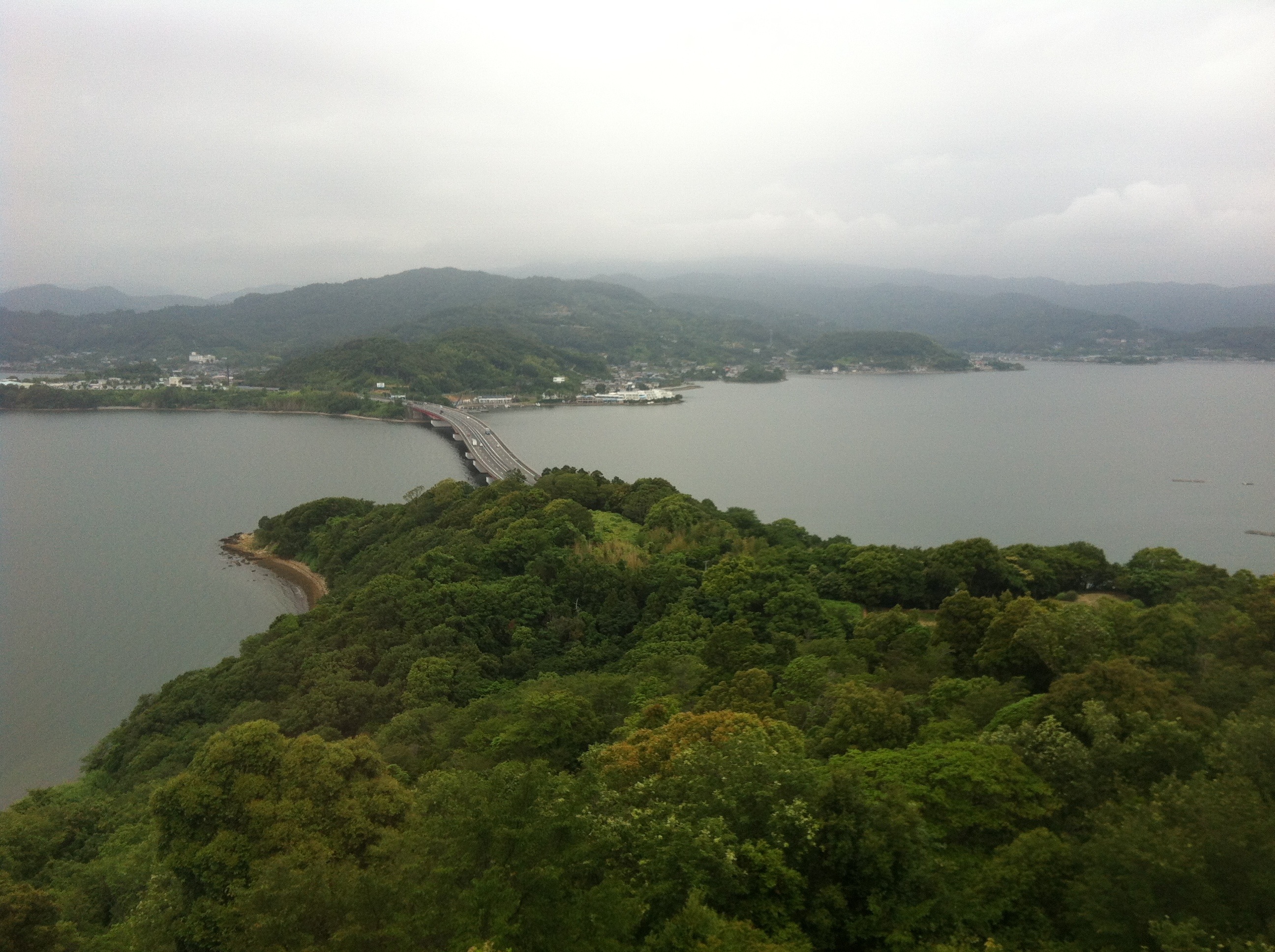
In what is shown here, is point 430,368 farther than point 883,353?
No

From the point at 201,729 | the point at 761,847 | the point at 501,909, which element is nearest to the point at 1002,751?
the point at 761,847

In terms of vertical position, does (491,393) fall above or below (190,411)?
above

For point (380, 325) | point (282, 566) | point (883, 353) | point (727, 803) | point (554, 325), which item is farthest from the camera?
point (380, 325)

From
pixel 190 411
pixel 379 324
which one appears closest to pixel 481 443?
pixel 190 411

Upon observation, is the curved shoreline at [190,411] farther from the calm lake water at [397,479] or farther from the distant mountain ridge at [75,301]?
the distant mountain ridge at [75,301]

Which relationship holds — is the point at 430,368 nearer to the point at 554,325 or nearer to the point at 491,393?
the point at 491,393

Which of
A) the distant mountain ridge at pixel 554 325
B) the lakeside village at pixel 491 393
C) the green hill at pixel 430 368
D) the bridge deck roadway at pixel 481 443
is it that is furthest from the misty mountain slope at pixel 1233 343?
the bridge deck roadway at pixel 481 443

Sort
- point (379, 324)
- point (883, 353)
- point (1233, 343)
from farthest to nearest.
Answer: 1. point (379, 324)
2. point (1233, 343)
3. point (883, 353)

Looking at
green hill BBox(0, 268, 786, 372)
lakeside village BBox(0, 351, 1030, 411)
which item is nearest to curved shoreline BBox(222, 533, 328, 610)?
lakeside village BBox(0, 351, 1030, 411)
